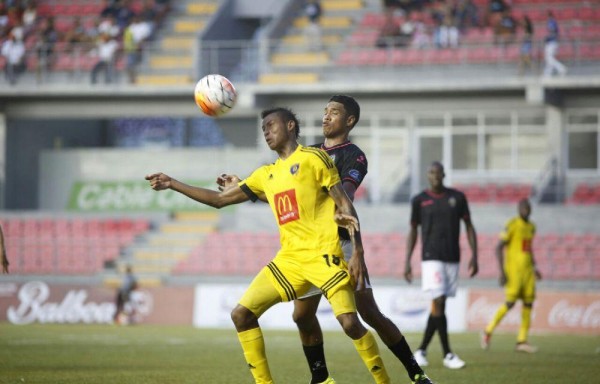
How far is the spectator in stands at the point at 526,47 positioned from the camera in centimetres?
3234

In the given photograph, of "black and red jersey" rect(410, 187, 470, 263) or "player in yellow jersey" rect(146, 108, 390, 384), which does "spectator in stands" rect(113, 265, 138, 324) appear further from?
"player in yellow jersey" rect(146, 108, 390, 384)

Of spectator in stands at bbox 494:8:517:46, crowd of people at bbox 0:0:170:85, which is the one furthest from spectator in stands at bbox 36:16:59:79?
spectator in stands at bbox 494:8:517:46

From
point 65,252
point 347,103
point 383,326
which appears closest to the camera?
point 383,326

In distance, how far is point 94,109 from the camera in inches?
1476

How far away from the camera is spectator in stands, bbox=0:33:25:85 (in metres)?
36.5

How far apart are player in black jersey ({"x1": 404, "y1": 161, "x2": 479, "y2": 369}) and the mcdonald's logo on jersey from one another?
202 inches

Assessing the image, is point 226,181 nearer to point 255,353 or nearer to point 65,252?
point 255,353

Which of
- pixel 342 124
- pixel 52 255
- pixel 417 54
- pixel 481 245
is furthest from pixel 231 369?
pixel 417 54

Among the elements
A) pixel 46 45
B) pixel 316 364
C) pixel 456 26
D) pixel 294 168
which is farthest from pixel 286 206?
pixel 46 45

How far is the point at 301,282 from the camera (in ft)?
29.9

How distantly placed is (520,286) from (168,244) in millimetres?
16410

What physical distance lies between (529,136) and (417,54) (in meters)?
4.28

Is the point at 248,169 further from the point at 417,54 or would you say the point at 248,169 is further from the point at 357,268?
the point at 357,268

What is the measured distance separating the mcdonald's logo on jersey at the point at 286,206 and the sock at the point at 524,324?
884 centimetres
